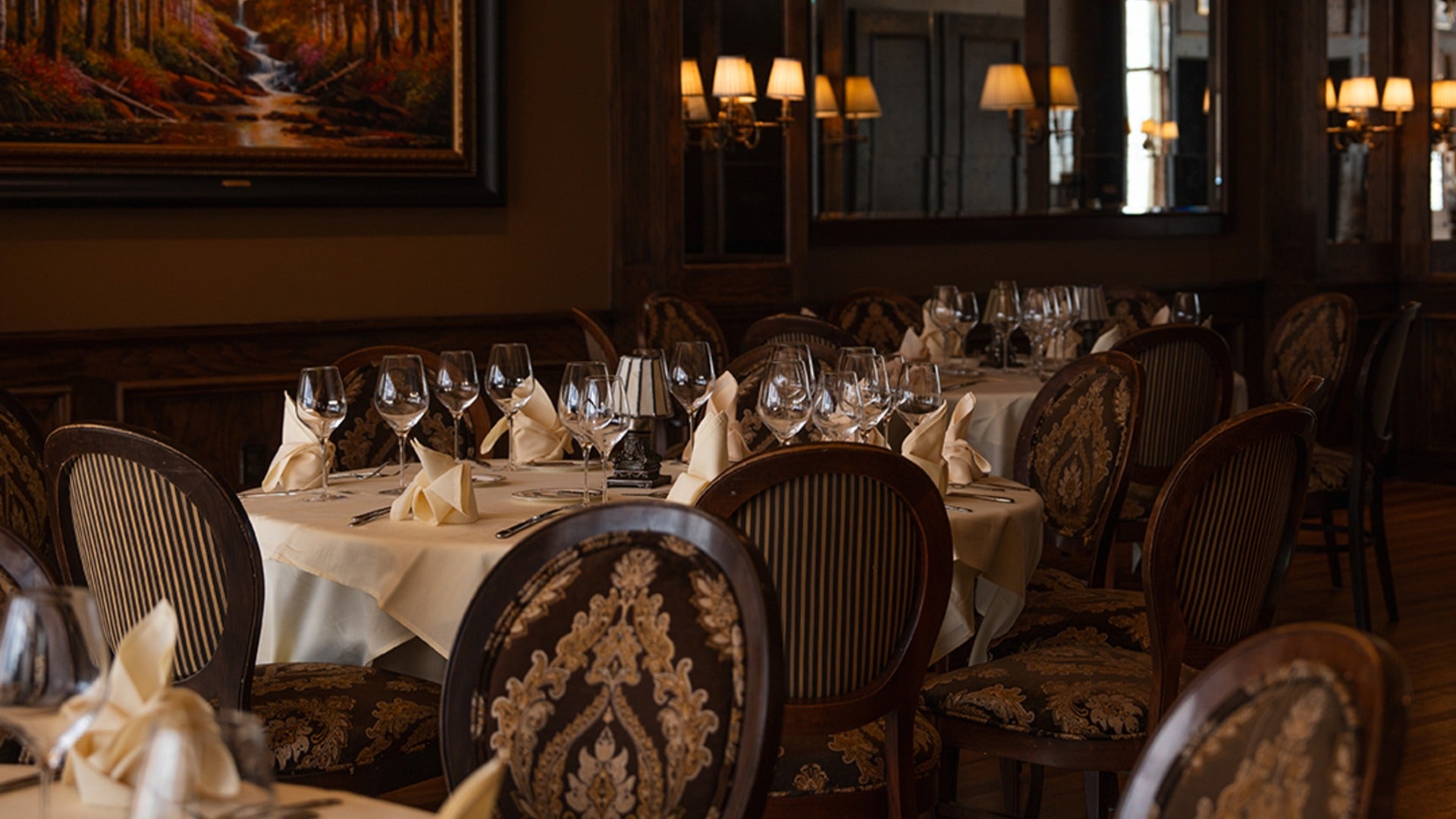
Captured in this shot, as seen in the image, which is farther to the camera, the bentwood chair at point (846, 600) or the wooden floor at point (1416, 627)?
the wooden floor at point (1416, 627)

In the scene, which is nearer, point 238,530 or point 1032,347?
point 238,530

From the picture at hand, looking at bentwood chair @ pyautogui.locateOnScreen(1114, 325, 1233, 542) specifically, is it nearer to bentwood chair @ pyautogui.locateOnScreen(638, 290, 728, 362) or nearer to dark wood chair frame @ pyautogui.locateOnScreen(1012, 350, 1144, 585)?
dark wood chair frame @ pyautogui.locateOnScreen(1012, 350, 1144, 585)

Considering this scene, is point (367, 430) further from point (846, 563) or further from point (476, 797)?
point (476, 797)

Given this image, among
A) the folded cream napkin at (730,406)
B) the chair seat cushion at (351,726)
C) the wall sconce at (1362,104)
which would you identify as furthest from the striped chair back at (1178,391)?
the wall sconce at (1362,104)

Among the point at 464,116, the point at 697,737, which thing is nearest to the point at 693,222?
the point at 464,116

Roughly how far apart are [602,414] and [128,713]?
148 cm

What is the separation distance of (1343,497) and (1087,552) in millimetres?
2013

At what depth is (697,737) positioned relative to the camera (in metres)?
Answer: 1.67

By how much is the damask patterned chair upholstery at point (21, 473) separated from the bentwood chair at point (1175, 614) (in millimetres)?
1761

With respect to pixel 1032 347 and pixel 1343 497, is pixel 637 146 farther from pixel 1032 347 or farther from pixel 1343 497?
pixel 1343 497

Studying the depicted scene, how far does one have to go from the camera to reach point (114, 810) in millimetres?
1328

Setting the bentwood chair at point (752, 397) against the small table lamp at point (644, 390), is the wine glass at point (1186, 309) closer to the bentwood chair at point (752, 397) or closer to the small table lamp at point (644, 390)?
the bentwood chair at point (752, 397)

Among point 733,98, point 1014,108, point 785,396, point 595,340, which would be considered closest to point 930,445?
point 785,396

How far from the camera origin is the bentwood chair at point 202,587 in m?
2.50
